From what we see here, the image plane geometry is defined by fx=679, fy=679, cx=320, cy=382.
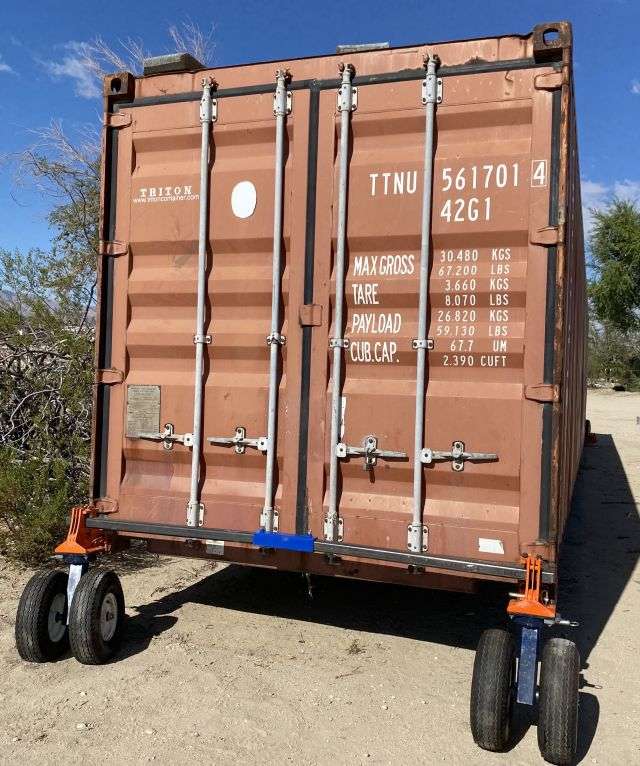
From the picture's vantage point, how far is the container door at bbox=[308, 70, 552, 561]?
12.0ft

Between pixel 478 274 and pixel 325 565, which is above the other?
pixel 478 274

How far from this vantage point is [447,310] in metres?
3.81

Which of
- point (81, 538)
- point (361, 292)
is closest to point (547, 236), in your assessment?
point (361, 292)

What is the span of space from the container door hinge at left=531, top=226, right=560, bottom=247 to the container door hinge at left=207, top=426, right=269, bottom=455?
6.26 ft

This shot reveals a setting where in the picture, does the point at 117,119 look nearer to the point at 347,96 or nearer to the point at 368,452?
the point at 347,96

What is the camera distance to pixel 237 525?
13.6 feet

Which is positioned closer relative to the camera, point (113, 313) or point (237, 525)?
point (237, 525)

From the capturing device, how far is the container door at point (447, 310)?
3668 millimetres

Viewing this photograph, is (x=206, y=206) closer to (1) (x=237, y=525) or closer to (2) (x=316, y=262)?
(2) (x=316, y=262)

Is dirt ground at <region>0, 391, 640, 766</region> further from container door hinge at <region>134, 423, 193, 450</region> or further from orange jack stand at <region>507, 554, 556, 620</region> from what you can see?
container door hinge at <region>134, 423, 193, 450</region>

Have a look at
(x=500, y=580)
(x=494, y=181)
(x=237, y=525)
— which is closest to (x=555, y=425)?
(x=500, y=580)

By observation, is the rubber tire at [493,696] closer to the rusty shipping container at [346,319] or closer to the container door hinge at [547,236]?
the rusty shipping container at [346,319]

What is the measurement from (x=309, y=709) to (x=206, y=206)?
299 cm

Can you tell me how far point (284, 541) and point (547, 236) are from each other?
2.23 m
